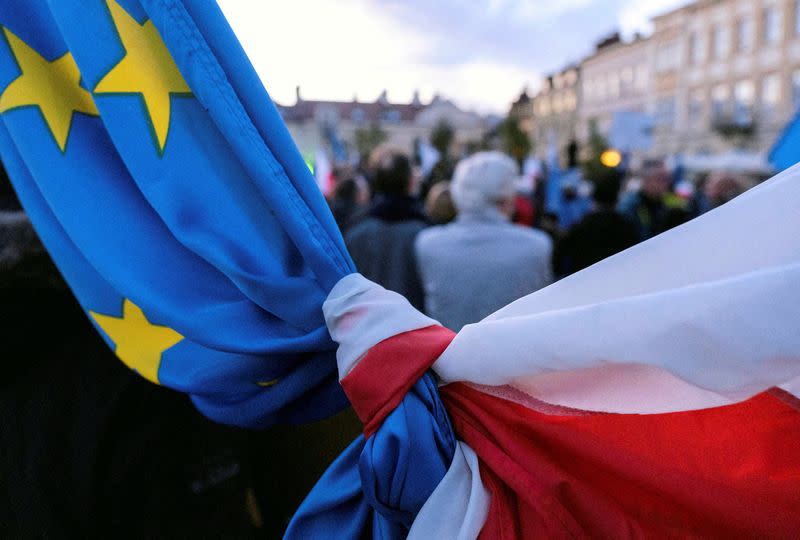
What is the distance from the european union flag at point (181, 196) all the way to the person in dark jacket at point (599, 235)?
278 centimetres

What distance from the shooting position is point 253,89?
924 mm

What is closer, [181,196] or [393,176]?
[181,196]

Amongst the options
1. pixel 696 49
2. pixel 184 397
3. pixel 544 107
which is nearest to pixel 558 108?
pixel 544 107

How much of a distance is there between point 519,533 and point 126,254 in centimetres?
75

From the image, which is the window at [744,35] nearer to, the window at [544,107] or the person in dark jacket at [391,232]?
the window at [544,107]

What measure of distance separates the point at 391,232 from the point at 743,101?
102 ft

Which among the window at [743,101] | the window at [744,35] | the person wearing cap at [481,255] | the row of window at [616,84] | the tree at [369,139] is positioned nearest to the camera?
the person wearing cap at [481,255]

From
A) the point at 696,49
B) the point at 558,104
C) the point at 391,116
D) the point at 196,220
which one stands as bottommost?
the point at 196,220

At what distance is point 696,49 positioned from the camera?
104 ft

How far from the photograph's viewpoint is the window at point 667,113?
108 feet

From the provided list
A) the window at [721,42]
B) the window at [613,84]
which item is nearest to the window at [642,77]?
the window at [613,84]

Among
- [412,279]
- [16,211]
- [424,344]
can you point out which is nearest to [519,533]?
[424,344]

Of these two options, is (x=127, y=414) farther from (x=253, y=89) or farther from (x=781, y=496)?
(x=781, y=496)

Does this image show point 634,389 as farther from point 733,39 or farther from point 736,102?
point 733,39
